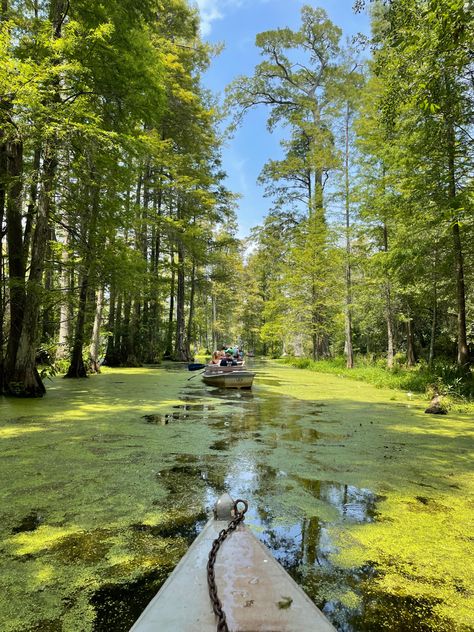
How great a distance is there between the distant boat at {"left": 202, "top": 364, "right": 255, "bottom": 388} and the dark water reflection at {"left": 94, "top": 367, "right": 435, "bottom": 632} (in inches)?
140

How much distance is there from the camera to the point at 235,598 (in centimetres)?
156

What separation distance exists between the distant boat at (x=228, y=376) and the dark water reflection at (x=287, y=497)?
3.56 m

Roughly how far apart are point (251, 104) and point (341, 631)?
74.1 feet

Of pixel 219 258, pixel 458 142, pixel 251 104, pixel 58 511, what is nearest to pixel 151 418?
pixel 58 511

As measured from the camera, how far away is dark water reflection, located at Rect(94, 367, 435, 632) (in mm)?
1944

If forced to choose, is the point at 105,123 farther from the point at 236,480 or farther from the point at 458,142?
the point at 236,480

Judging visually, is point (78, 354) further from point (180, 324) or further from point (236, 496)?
point (180, 324)

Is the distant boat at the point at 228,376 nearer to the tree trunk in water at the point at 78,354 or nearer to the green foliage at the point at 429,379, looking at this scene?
the tree trunk in water at the point at 78,354

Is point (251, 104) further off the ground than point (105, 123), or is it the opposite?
point (251, 104)

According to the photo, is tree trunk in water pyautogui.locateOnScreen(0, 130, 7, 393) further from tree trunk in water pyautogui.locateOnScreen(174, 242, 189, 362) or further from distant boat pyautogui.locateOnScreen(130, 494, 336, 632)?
tree trunk in water pyautogui.locateOnScreen(174, 242, 189, 362)

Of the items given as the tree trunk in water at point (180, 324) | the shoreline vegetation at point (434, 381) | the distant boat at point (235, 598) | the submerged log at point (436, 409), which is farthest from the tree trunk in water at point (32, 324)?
the tree trunk in water at point (180, 324)

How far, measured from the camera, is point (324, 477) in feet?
12.8

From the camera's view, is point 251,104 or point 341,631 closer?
point 341,631

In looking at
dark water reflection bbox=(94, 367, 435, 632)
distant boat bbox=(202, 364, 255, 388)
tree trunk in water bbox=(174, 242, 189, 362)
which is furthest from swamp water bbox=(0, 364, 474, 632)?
tree trunk in water bbox=(174, 242, 189, 362)
